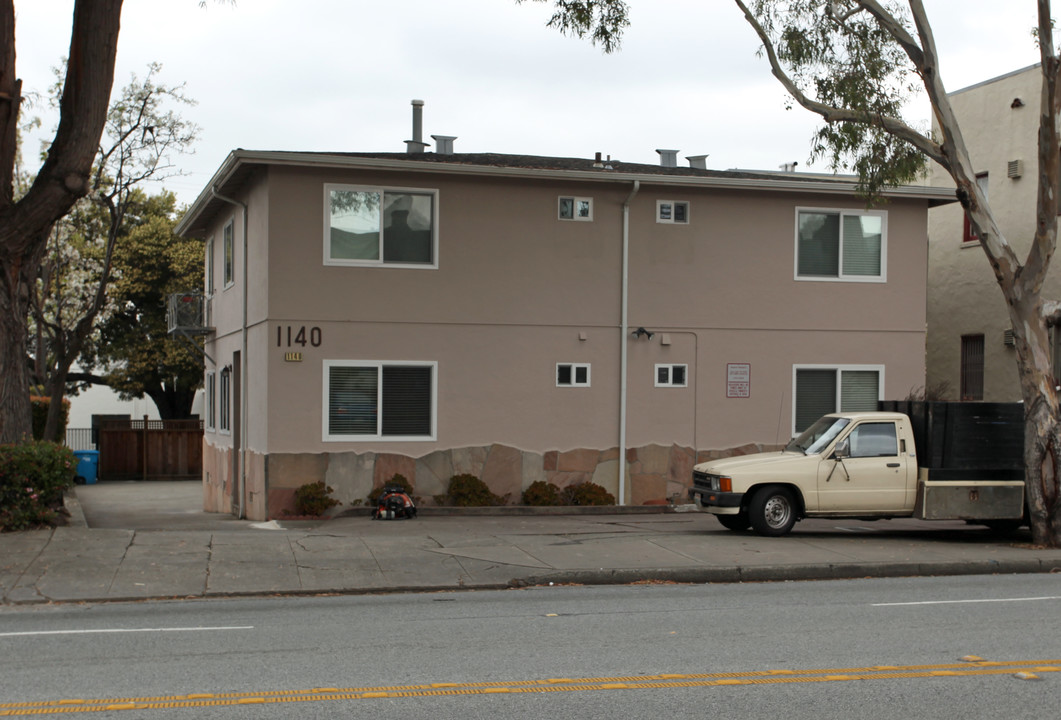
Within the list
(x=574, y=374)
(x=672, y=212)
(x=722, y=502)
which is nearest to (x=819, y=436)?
(x=722, y=502)

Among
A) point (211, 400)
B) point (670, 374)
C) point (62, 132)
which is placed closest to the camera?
point (62, 132)

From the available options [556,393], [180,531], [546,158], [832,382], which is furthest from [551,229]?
[180,531]

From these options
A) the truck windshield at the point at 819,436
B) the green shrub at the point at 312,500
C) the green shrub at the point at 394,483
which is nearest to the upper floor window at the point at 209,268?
the green shrub at the point at 312,500

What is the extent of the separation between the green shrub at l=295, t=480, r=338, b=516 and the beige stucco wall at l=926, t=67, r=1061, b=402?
13.0 meters

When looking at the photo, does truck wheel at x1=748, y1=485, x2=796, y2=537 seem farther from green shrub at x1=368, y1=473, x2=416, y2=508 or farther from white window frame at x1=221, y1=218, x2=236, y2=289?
white window frame at x1=221, y1=218, x2=236, y2=289

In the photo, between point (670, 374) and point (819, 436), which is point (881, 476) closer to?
point (819, 436)

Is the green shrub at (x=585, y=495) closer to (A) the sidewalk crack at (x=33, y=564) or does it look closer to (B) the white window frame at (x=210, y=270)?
(A) the sidewalk crack at (x=33, y=564)

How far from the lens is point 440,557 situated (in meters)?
13.4

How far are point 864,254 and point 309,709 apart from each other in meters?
16.5

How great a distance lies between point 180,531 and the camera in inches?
605

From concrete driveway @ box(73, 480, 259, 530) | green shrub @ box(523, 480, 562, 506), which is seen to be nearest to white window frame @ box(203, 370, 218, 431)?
concrete driveway @ box(73, 480, 259, 530)

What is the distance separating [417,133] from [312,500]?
968 centimetres

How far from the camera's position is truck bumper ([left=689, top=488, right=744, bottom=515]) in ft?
50.1

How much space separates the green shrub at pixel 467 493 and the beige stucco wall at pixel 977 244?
10449 millimetres
